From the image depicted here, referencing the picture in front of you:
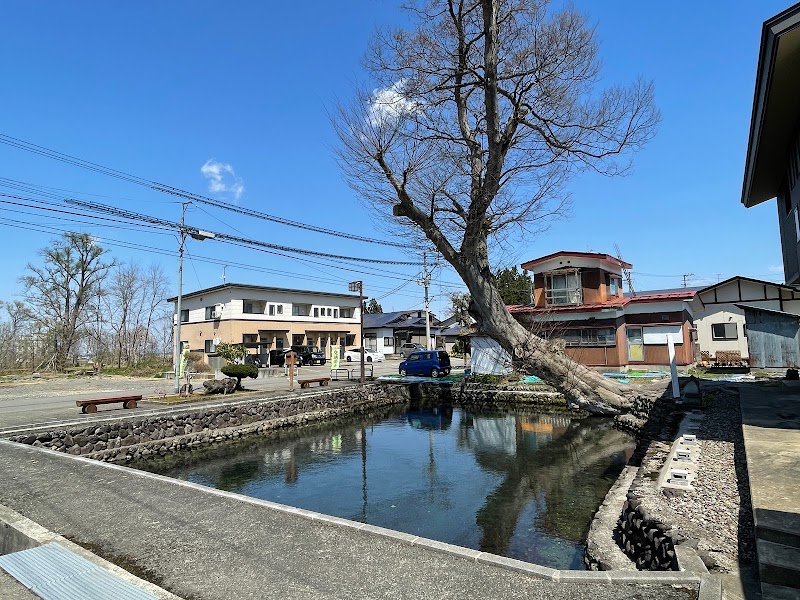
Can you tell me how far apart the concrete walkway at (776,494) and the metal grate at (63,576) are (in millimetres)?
4335

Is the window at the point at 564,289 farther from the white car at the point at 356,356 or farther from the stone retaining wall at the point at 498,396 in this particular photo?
the white car at the point at 356,356

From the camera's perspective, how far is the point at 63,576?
3650 millimetres

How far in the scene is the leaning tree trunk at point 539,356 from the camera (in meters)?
11.4

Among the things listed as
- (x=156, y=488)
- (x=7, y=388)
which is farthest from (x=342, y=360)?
(x=156, y=488)

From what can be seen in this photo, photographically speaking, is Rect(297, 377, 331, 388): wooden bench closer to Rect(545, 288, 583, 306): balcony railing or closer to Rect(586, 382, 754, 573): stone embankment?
Rect(545, 288, 583, 306): balcony railing

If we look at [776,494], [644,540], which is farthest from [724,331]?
[644,540]

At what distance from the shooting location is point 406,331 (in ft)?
157

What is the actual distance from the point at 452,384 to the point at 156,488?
17215mm

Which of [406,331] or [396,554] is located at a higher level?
[406,331]

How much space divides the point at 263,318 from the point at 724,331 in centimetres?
3079

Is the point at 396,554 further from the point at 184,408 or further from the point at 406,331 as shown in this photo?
the point at 406,331

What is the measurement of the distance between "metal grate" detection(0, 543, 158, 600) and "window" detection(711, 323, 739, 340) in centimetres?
2874

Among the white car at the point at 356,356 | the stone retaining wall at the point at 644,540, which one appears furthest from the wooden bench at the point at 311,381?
the stone retaining wall at the point at 644,540

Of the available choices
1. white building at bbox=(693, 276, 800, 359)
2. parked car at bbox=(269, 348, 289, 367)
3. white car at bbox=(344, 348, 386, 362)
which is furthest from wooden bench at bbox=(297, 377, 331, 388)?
white building at bbox=(693, 276, 800, 359)
